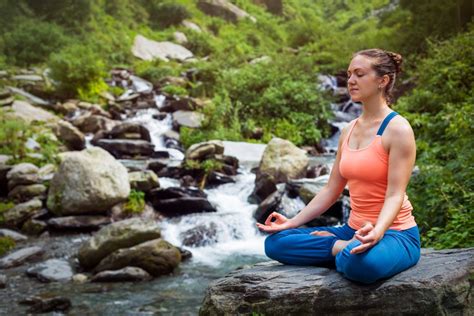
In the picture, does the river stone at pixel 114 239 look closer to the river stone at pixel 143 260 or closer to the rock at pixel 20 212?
the river stone at pixel 143 260

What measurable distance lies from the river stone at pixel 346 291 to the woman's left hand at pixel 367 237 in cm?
29

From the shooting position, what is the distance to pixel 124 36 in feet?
96.5

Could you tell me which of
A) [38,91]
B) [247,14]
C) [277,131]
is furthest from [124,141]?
[247,14]

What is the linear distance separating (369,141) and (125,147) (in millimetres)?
12479

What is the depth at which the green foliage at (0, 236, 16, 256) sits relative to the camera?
8.03 metres

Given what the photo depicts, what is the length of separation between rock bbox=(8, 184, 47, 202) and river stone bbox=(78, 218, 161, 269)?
285 cm

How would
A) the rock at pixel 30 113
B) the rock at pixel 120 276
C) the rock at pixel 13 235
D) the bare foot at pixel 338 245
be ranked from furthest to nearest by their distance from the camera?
the rock at pixel 30 113 < the rock at pixel 13 235 < the rock at pixel 120 276 < the bare foot at pixel 338 245

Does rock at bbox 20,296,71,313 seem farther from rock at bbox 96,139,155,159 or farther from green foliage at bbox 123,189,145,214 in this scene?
rock at bbox 96,139,155,159

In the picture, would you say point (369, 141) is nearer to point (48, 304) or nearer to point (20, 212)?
point (48, 304)

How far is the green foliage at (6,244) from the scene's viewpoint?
26.3 feet

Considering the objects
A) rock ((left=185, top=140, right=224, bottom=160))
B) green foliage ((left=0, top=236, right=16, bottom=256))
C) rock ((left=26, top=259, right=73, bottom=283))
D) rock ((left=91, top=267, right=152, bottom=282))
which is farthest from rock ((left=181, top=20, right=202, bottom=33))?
rock ((left=91, top=267, right=152, bottom=282))

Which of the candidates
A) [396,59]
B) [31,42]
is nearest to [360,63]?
[396,59]

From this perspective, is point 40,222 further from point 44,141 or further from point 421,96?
point 421,96

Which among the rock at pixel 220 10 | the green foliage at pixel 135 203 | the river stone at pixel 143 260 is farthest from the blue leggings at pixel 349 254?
the rock at pixel 220 10
